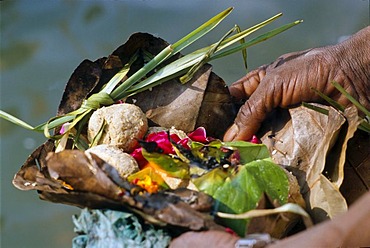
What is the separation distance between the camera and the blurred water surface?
136 cm

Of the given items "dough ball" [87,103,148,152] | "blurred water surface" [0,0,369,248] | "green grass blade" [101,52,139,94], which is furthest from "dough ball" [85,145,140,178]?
"blurred water surface" [0,0,369,248]

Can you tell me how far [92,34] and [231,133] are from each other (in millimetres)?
633

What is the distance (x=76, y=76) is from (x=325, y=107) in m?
0.36

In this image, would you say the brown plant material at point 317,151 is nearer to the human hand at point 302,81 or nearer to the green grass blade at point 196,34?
the human hand at point 302,81

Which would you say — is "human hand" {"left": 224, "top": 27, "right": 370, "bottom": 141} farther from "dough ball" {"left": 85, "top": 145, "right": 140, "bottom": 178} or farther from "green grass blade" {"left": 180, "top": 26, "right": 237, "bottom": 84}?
"dough ball" {"left": 85, "top": 145, "right": 140, "bottom": 178}

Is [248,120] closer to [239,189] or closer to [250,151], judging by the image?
[250,151]

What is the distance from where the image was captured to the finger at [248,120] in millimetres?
883

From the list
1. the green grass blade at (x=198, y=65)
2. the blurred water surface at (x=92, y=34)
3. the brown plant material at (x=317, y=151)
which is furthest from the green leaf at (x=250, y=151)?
the blurred water surface at (x=92, y=34)

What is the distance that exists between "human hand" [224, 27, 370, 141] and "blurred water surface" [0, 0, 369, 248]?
0.38m

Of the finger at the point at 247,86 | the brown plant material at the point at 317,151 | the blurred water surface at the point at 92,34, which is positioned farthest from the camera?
the blurred water surface at the point at 92,34

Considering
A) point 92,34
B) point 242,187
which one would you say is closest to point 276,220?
point 242,187

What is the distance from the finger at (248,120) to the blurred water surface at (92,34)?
444 millimetres

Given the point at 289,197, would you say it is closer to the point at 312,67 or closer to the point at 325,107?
the point at 325,107

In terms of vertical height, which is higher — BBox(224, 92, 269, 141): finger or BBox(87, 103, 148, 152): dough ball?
BBox(87, 103, 148, 152): dough ball
